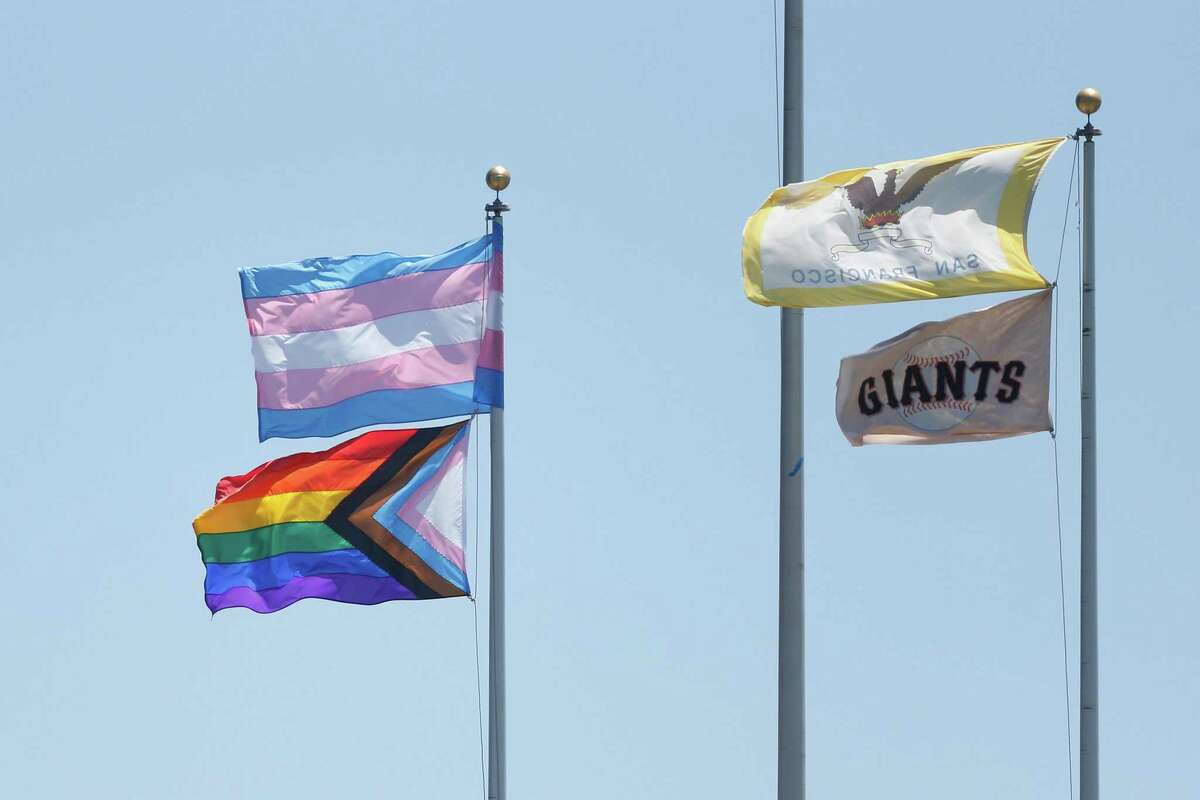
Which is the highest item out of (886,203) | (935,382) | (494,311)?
(886,203)

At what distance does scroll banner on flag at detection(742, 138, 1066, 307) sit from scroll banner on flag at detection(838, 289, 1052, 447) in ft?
2.30

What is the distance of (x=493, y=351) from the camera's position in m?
28.3

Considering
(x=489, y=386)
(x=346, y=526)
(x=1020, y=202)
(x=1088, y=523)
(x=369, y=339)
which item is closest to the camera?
(x=1020, y=202)

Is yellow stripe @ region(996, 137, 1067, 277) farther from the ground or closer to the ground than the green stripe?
farther from the ground

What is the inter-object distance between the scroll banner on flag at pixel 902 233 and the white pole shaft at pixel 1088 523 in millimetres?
1342

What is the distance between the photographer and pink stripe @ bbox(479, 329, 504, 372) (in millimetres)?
28250

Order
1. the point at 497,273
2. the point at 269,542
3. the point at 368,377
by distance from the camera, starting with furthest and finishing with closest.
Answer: the point at 269,542 < the point at 368,377 < the point at 497,273

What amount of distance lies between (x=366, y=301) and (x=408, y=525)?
259 centimetres

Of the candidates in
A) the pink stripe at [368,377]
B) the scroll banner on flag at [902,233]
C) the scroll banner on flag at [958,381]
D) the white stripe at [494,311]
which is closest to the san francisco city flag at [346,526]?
the pink stripe at [368,377]

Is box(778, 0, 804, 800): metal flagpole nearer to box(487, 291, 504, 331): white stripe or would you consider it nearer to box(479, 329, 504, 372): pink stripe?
box(479, 329, 504, 372): pink stripe

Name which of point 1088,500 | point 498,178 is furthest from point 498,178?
point 1088,500

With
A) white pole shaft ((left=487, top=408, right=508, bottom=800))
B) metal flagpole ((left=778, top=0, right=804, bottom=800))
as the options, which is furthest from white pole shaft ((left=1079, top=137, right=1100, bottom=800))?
white pole shaft ((left=487, top=408, right=508, bottom=800))

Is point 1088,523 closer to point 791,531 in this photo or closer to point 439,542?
point 791,531

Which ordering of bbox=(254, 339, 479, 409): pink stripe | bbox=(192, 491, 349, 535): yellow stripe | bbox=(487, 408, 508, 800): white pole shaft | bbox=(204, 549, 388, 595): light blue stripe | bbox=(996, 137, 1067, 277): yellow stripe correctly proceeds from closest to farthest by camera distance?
bbox=(996, 137, 1067, 277): yellow stripe, bbox=(487, 408, 508, 800): white pole shaft, bbox=(254, 339, 479, 409): pink stripe, bbox=(204, 549, 388, 595): light blue stripe, bbox=(192, 491, 349, 535): yellow stripe
